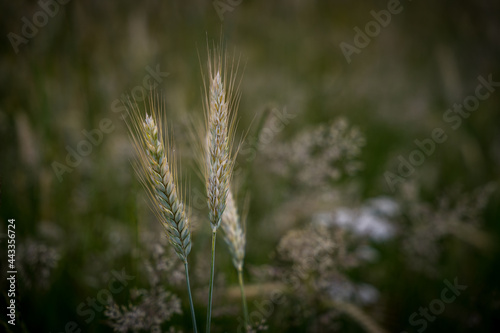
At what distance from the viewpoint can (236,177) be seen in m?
1.68

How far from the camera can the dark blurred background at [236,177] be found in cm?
153

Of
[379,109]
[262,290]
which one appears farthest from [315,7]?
[262,290]

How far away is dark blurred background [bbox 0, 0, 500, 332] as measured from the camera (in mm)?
1534

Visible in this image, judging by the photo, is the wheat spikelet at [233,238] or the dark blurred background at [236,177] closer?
the wheat spikelet at [233,238]

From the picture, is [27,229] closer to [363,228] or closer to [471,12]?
[363,228]

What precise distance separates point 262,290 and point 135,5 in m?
3.02

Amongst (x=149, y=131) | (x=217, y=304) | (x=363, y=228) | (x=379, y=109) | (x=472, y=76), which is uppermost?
(x=472, y=76)

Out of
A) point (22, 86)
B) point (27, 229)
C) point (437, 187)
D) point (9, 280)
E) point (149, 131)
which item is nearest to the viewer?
point (149, 131)

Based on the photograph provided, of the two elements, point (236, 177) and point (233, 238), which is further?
point (236, 177)

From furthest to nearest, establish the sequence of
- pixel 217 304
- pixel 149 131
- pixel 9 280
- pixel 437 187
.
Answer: pixel 437 187 → pixel 217 304 → pixel 9 280 → pixel 149 131

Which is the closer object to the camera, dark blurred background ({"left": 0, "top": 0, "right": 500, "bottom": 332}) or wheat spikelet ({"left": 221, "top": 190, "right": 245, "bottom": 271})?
wheat spikelet ({"left": 221, "top": 190, "right": 245, "bottom": 271})

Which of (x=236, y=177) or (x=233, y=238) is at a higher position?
(x=236, y=177)

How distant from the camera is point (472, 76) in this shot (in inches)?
178

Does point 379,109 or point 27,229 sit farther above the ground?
point 379,109
